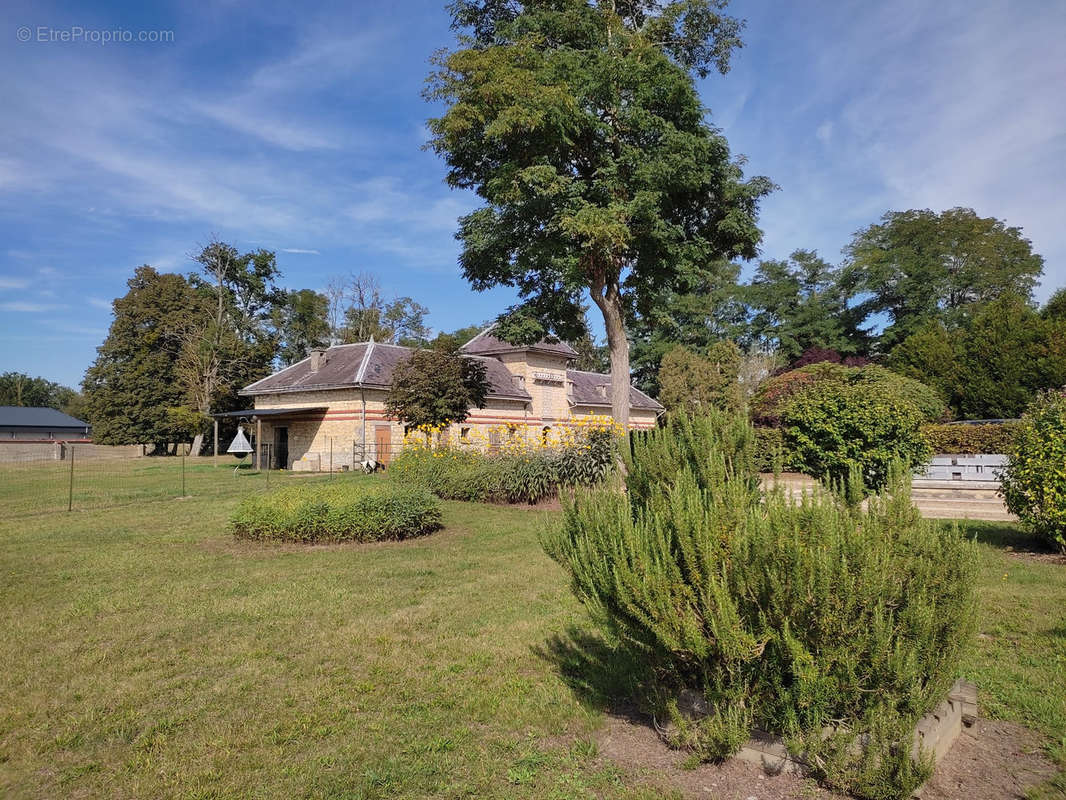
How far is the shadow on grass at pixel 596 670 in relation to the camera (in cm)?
403

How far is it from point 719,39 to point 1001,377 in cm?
2563

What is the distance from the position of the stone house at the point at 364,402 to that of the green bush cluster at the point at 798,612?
66.9 ft

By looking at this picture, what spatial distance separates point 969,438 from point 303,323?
49.8 m

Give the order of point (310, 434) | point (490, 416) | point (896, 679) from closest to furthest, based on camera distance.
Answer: point (896, 679), point (310, 434), point (490, 416)

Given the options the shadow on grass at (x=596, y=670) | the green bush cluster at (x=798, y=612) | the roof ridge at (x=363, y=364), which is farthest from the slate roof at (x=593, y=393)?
the green bush cluster at (x=798, y=612)

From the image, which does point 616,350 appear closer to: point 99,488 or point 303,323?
point 99,488

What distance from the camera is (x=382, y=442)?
2841 centimetres

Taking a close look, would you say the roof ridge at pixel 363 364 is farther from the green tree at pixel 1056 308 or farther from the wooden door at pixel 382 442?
the green tree at pixel 1056 308

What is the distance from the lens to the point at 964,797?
2814 millimetres

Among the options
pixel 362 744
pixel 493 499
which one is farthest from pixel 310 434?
pixel 362 744

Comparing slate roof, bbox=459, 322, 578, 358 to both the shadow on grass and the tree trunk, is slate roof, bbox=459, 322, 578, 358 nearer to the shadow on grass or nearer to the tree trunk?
the tree trunk

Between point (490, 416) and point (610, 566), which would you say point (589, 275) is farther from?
point (490, 416)

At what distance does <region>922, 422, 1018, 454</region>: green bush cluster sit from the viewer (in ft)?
67.0

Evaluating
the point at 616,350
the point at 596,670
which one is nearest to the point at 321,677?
the point at 596,670
